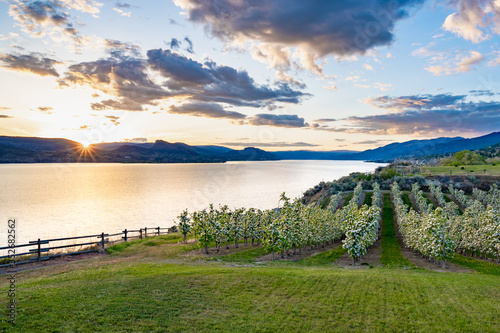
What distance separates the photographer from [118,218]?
75.9 metres

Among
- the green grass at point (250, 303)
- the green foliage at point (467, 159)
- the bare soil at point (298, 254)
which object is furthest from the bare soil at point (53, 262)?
the green foliage at point (467, 159)

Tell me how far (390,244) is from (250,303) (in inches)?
Answer: 1437

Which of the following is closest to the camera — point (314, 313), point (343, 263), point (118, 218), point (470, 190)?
point (314, 313)

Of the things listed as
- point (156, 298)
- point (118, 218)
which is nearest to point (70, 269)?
point (156, 298)

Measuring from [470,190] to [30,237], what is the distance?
392 feet

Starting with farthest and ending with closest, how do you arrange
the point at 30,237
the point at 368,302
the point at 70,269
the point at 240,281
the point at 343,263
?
the point at 30,237
the point at 343,263
the point at 70,269
the point at 240,281
the point at 368,302

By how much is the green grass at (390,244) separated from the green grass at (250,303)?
12282 mm

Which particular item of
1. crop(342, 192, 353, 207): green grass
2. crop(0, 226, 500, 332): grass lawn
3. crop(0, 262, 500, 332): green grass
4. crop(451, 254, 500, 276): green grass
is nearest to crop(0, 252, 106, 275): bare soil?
crop(0, 226, 500, 332): grass lawn

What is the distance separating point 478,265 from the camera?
30375mm

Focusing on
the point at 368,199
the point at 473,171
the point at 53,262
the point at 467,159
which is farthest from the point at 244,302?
the point at 467,159

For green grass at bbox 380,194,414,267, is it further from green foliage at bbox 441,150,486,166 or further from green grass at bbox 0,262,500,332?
green foliage at bbox 441,150,486,166

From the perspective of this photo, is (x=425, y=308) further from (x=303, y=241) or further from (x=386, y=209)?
(x=386, y=209)

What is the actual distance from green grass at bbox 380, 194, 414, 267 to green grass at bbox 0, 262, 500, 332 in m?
12.3

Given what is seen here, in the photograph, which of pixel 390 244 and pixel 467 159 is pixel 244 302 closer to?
pixel 390 244
